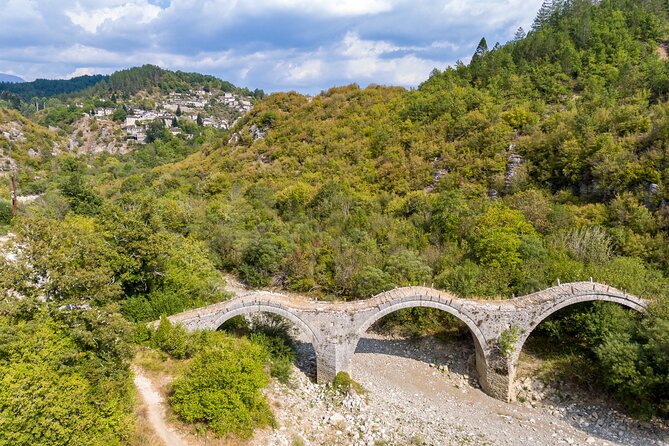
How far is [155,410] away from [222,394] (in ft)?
9.94

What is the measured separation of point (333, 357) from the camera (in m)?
19.7

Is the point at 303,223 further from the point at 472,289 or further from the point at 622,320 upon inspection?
the point at 622,320

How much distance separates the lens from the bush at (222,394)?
48.5 feet

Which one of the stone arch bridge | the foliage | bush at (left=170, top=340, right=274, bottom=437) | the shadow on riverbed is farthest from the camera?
the shadow on riverbed

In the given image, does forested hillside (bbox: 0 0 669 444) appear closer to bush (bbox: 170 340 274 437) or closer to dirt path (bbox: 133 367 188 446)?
dirt path (bbox: 133 367 188 446)

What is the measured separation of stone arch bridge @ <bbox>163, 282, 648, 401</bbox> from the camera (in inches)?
763

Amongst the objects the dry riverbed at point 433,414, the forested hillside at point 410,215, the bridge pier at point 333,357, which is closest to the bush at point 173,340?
the forested hillside at point 410,215

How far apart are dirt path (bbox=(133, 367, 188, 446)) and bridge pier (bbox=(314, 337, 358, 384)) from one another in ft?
25.6

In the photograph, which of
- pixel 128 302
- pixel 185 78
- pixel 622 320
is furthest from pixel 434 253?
pixel 185 78

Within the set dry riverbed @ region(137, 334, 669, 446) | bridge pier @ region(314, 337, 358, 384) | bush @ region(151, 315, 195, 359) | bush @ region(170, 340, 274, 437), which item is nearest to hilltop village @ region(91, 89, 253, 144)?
bush @ region(151, 315, 195, 359)

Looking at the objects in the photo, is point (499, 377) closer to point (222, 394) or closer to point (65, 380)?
point (222, 394)

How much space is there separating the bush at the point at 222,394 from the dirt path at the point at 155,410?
59cm

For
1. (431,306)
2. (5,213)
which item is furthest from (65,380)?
(5,213)

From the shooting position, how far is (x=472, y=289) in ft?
79.9
